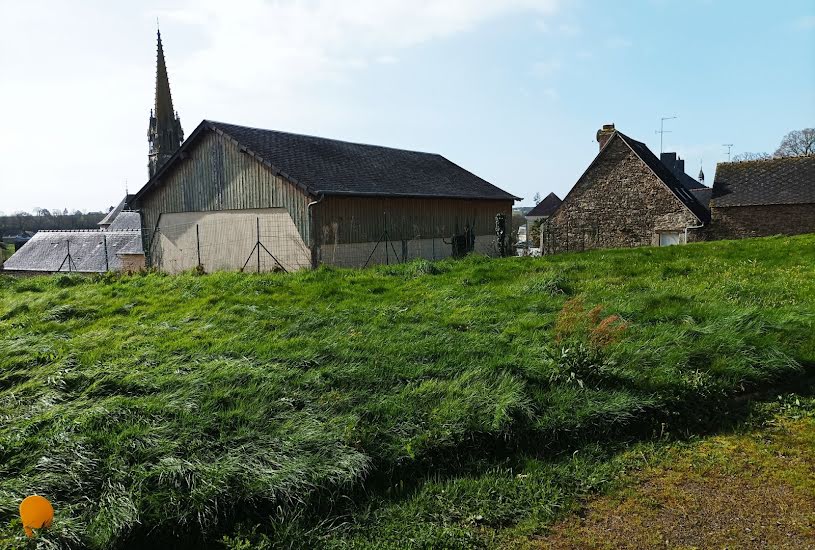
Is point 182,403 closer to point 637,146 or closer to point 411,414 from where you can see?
A: point 411,414

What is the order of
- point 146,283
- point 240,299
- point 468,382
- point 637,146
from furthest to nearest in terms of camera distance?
point 637,146 → point 146,283 → point 240,299 → point 468,382

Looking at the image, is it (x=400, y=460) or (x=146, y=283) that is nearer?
(x=400, y=460)

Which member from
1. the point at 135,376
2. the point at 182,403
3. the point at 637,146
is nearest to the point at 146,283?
the point at 135,376

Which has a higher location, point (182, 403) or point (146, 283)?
point (146, 283)

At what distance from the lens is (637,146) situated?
24.2 metres

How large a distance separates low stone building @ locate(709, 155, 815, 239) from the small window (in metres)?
1.39

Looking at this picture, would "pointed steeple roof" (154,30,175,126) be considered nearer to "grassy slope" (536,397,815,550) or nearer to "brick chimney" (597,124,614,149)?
"brick chimney" (597,124,614,149)

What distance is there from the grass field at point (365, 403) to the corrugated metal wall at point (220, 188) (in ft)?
26.4

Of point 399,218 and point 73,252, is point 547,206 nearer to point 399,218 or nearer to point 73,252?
point 399,218

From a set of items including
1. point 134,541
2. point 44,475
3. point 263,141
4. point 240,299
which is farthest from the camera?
point 263,141

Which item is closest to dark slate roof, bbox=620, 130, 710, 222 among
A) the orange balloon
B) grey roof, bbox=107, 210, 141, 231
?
the orange balloon

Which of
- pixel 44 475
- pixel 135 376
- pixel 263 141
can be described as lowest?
pixel 44 475

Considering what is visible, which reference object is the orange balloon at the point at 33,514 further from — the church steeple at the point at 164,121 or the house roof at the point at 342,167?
the church steeple at the point at 164,121

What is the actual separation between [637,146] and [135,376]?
24.4 m
